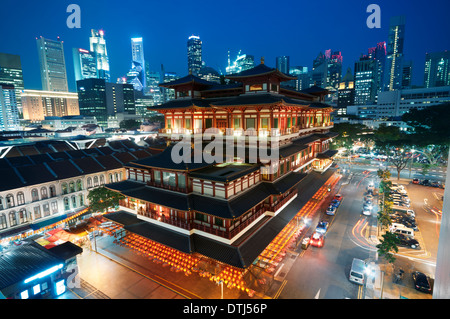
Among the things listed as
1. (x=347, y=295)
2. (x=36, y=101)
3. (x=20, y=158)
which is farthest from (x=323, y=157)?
(x=36, y=101)

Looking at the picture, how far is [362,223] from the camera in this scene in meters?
36.5

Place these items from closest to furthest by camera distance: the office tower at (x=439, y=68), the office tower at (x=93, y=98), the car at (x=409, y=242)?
1. the car at (x=409, y=242)
2. the office tower at (x=439, y=68)
3. the office tower at (x=93, y=98)

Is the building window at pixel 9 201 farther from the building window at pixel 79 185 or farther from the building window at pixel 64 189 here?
the building window at pixel 79 185

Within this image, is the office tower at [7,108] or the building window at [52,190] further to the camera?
the office tower at [7,108]

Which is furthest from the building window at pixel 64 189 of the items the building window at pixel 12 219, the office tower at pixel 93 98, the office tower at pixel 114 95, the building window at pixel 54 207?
the office tower at pixel 114 95

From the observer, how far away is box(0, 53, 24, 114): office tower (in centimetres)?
18100

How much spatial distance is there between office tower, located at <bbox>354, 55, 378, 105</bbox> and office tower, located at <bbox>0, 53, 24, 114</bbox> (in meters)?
275

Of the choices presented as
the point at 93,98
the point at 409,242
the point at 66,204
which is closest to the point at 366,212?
the point at 409,242

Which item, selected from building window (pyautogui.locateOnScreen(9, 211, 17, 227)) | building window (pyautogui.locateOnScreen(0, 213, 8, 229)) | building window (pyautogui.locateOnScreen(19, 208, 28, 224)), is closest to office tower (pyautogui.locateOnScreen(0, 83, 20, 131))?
building window (pyautogui.locateOnScreen(19, 208, 28, 224))

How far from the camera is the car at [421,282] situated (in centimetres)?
2253

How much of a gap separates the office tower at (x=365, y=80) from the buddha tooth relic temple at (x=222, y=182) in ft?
640
